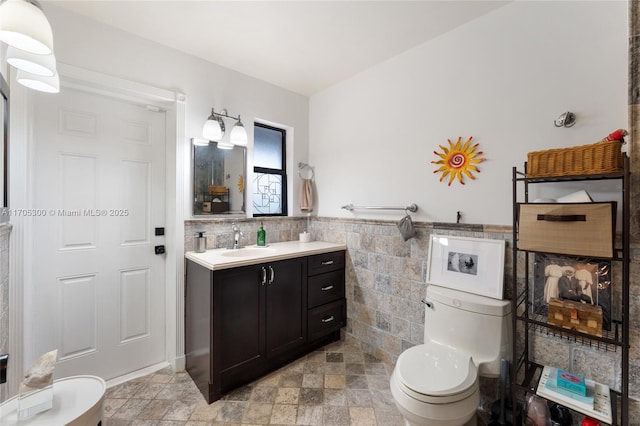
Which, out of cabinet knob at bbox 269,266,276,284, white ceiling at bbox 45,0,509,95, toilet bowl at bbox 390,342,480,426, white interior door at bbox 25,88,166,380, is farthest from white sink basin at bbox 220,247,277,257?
white ceiling at bbox 45,0,509,95

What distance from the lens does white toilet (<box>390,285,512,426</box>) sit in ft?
4.31

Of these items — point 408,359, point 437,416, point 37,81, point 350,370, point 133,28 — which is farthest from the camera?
point 350,370

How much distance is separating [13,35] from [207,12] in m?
1.14

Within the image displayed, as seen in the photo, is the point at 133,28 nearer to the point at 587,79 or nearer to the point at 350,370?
the point at 587,79

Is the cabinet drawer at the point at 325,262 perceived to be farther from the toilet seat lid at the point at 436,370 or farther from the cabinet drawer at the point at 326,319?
the toilet seat lid at the point at 436,370

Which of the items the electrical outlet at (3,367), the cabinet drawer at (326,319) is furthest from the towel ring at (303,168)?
the electrical outlet at (3,367)

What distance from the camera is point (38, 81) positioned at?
3.87ft

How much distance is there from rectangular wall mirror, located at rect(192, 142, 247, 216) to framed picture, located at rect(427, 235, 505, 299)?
172 centimetres

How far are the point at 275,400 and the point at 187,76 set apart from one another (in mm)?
2535

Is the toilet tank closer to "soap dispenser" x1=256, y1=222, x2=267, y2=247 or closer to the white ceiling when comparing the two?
"soap dispenser" x1=256, y1=222, x2=267, y2=247

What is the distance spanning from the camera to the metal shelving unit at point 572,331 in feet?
3.78

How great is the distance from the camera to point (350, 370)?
218cm

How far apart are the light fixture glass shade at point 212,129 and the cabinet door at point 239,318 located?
3.63 feet

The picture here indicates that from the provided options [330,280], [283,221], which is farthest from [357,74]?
[330,280]
